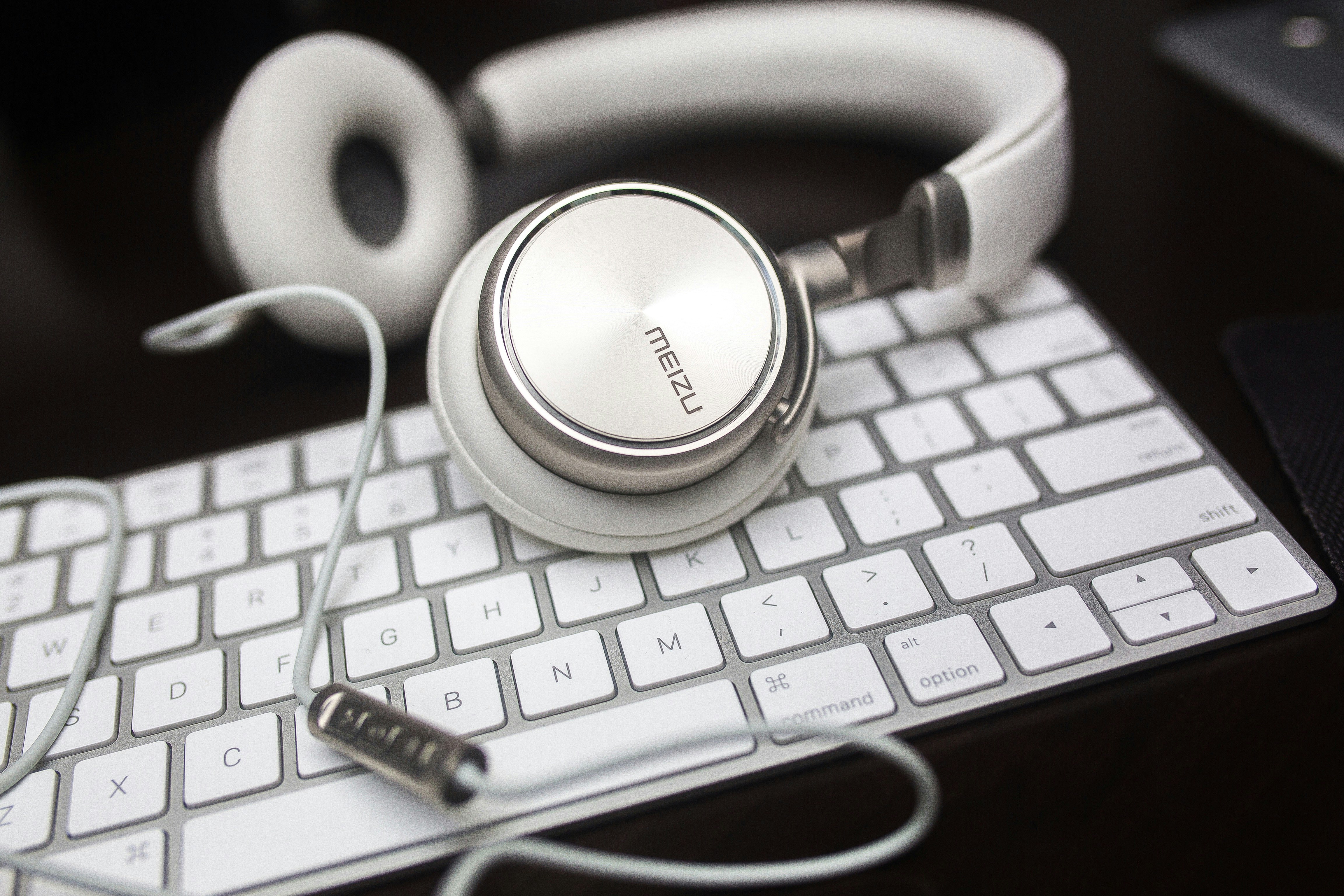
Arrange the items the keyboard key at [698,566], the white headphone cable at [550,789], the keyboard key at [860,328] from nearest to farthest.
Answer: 1. the white headphone cable at [550,789]
2. the keyboard key at [698,566]
3. the keyboard key at [860,328]

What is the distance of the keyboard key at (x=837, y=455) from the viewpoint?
458 millimetres

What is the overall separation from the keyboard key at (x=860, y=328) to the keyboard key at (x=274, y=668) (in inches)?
12.7

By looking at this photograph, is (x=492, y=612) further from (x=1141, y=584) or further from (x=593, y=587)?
(x=1141, y=584)

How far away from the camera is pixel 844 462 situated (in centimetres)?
46

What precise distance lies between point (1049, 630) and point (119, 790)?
0.41 meters

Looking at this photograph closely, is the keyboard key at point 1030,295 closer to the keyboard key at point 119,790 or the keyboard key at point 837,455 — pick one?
the keyboard key at point 837,455

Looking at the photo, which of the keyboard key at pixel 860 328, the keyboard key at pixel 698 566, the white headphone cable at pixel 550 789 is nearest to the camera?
the white headphone cable at pixel 550 789

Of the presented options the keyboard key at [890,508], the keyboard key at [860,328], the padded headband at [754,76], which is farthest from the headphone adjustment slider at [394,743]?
the padded headband at [754,76]

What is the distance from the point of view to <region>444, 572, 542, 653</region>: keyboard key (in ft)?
1.34

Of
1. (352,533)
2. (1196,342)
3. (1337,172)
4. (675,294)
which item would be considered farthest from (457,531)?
(1337,172)

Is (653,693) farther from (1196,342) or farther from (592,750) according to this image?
(1196,342)

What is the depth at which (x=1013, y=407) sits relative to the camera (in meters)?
0.48

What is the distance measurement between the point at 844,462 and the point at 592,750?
0.64ft

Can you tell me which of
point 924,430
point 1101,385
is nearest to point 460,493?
point 924,430
